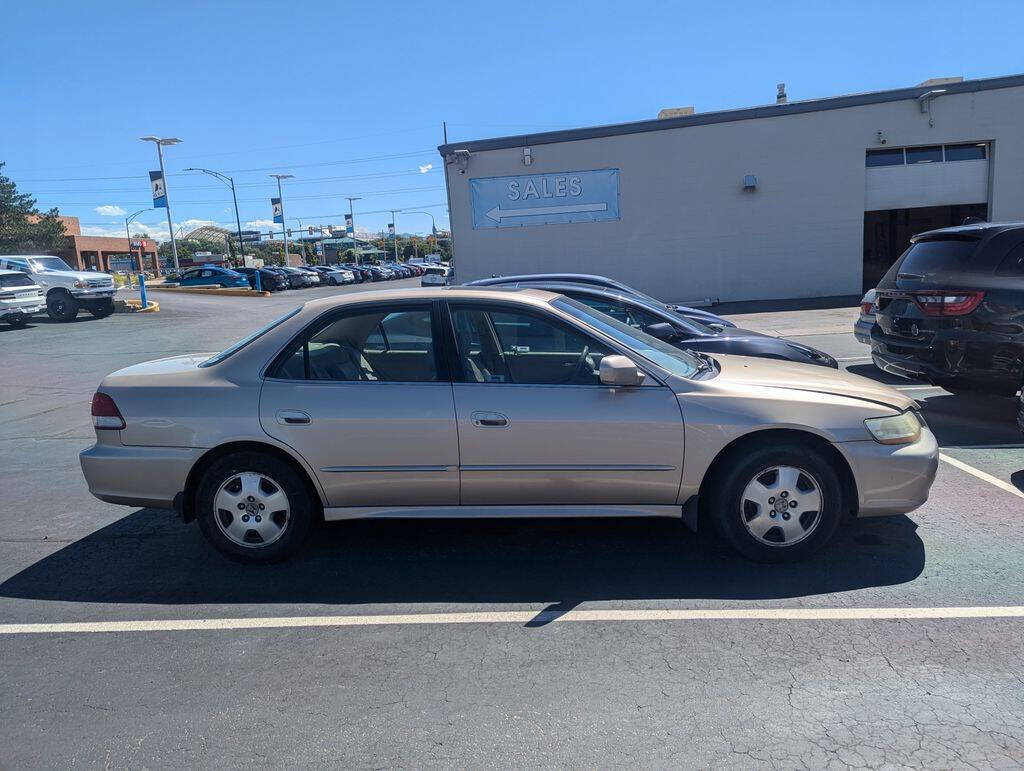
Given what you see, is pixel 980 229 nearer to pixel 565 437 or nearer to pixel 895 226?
pixel 565 437

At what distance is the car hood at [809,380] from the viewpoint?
14.0 ft

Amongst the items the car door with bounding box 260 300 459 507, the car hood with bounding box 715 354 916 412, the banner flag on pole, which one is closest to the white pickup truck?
the banner flag on pole

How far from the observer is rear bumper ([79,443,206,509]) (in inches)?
171

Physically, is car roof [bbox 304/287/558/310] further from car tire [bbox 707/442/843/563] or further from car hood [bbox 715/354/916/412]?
car tire [bbox 707/442/843/563]

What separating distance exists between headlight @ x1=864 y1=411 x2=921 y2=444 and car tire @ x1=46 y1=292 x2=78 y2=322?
23766 millimetres

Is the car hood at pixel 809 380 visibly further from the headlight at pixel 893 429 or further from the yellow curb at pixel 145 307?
the yellow curb at pixel 145 307

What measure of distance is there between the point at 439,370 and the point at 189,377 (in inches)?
58.4

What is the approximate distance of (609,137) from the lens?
846 inches

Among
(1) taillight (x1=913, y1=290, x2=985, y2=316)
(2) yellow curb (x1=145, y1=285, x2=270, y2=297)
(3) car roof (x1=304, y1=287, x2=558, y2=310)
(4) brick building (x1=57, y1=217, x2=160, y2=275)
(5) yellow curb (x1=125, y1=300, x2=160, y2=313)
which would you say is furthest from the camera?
(4) brick building (x1=57, y1=217, x2=160, y2=275)

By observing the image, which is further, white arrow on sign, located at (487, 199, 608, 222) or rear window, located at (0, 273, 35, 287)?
white arrow on sign, located at (487, 199, 608, 222)

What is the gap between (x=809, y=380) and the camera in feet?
14.6

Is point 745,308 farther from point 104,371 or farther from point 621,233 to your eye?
point 104,371

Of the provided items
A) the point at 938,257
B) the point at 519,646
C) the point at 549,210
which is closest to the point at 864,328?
the point at 938,257

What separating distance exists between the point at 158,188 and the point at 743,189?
2716 cm
